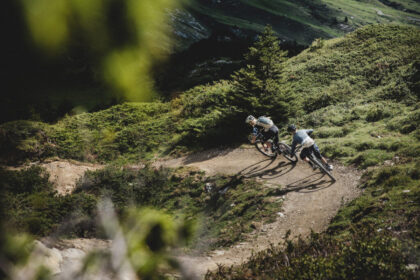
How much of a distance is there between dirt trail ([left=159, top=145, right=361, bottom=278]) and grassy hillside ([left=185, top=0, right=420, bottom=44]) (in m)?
A: 93.2

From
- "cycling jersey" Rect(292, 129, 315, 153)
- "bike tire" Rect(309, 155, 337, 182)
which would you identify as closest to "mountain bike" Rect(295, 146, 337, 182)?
"bike tire" Rect(309, 155, 337, 182)

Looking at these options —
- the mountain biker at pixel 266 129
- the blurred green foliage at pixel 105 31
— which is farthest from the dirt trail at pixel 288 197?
the blurred green foliage at pixel 105 31

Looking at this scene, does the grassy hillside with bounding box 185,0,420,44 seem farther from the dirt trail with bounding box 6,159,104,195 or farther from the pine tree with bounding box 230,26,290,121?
the dirt trail with bounding box 6,159,104,195

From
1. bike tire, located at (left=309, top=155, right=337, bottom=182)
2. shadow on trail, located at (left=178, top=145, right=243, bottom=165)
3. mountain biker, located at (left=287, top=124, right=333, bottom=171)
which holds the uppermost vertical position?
mountain biker, located at (left=287, top=124, right=333, bottom=171)

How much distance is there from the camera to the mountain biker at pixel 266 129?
11352mm

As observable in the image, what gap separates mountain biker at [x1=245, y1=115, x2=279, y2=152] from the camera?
37.2 feet

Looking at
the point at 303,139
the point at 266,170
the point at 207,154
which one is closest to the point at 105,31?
the point at 303,139

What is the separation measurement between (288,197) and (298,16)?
137607mm

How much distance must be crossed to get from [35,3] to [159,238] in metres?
4.33

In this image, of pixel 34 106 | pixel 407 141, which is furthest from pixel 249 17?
pixel 407 141

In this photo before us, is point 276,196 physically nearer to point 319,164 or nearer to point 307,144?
point 319,164

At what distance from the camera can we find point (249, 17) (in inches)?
4540

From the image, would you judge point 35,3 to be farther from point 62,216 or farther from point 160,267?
point 62,216

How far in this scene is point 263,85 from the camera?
52.3 feet
